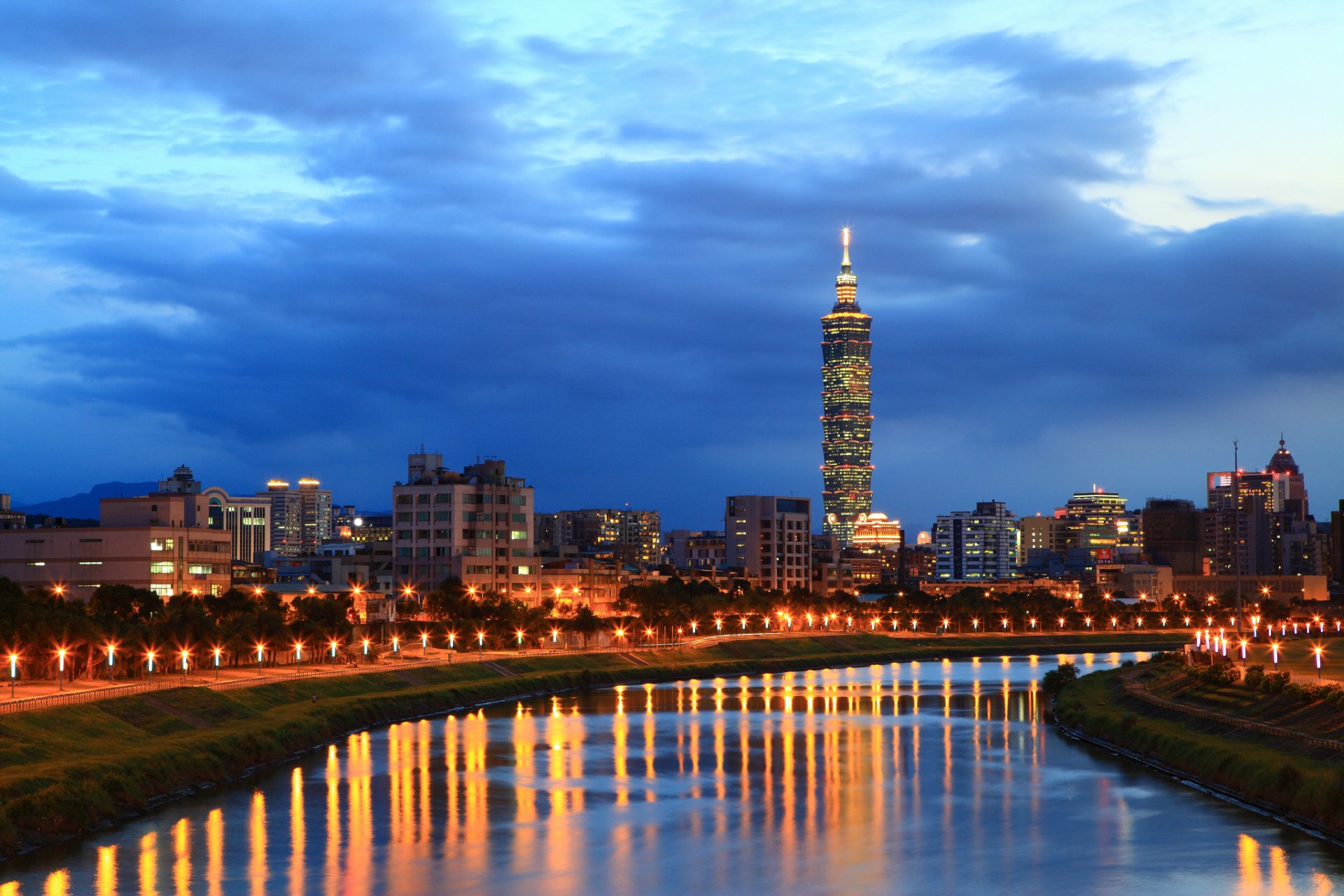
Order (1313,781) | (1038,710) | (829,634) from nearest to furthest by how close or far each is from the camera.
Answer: (1313,781) < (1038,710) < (829,634)

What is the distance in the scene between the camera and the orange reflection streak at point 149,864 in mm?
50812

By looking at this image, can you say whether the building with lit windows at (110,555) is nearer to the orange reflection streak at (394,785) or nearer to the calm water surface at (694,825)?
the orange reflection streak at (394,785)

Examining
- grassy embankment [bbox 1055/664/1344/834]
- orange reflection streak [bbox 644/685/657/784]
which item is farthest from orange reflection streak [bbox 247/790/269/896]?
grassy embankment [bbox 1055/664/1344/834]

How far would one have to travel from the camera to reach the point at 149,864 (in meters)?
54.3

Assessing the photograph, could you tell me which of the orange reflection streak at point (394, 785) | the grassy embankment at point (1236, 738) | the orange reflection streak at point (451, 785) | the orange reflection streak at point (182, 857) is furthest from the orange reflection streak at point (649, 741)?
the grassy embankment at point (1236, 738)

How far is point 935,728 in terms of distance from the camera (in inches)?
4063

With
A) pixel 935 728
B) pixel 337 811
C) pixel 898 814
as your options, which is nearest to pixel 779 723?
pixel 935 728

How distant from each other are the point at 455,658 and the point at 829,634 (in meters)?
73.7

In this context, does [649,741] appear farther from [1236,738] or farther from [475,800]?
[1236,738]

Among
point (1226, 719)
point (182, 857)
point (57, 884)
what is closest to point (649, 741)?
point (1226, 719)

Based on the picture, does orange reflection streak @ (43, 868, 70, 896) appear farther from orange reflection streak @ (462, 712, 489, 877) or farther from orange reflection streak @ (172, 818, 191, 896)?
orange reflection streak @ (462, 712, 489, 877)

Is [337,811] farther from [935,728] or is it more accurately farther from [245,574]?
[245,574]

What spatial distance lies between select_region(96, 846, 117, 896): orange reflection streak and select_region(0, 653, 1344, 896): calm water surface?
0.11 metres

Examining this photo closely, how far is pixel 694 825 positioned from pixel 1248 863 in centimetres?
2186
